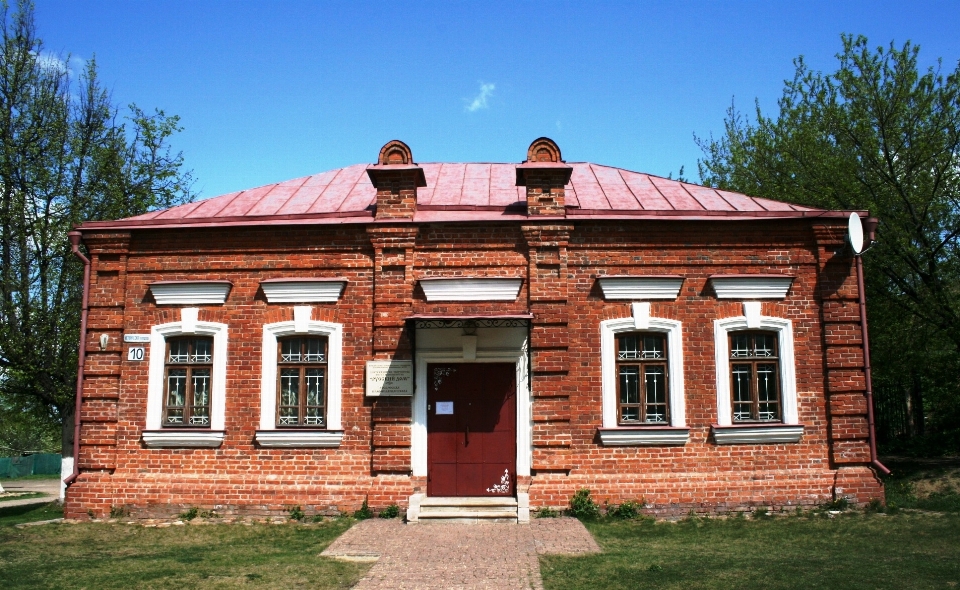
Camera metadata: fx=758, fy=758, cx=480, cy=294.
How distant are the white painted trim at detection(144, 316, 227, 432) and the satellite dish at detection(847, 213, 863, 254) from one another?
28.5ft

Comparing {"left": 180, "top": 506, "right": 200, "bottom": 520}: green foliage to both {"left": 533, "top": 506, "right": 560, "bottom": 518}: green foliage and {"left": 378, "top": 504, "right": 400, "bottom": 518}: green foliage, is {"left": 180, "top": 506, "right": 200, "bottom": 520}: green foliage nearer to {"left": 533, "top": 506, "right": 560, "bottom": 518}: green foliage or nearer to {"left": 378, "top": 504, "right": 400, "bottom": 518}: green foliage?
{"left": 378, "top": 504, "right": 400, "bottom": 518}: green foliage

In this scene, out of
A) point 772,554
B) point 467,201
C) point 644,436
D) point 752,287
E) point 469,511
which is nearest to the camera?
point 772,554

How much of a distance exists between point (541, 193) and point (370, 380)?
11.5 ft

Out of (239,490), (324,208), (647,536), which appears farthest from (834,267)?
(239,490)

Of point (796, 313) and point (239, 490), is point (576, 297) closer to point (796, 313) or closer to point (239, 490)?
point (796, 313)

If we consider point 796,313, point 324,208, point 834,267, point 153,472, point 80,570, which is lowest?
point 80,570

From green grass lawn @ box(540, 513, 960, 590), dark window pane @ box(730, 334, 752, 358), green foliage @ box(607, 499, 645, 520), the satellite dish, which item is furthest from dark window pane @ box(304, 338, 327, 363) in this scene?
the satellite dish

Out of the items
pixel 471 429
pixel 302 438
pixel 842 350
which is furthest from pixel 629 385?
pixel 302 438

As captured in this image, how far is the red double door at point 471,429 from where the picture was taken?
1032 cm

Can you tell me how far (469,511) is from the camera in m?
9.83

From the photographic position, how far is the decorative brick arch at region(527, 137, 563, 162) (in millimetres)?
10734

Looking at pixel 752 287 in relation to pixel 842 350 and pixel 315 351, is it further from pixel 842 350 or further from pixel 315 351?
pixel 315 351

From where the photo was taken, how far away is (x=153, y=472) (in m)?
10.5

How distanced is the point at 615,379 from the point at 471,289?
2.33 m
